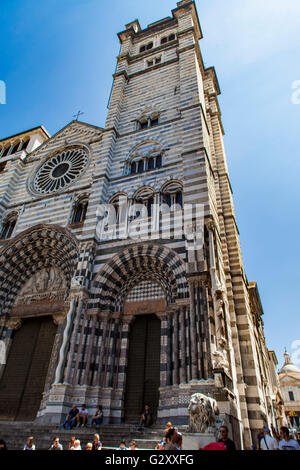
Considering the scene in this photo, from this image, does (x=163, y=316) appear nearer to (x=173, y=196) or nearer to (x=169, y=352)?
(x=169, y=352)

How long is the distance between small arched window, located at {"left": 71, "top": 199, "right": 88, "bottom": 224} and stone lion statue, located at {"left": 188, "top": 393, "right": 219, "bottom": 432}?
1045cm

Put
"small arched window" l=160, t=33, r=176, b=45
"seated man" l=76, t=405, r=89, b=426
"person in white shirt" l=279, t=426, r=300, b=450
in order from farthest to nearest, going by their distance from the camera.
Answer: "small arched window" l=160, t=33, r=176, b=45
"seated man" l=76, t=405, r=89, b=426
"person in white shirt" l=279, t=426, r=300, b=450

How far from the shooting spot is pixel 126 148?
647 inches

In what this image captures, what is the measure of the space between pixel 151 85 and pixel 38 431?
19.1 metres

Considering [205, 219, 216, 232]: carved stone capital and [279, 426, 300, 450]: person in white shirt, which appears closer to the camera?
[279, 426, 300, 450]: person in white shirt

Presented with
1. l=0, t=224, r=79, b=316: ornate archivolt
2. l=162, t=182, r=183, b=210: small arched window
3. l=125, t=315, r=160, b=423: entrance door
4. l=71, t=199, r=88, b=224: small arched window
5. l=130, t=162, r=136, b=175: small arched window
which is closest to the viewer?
l=125, t=315, r=160, b=423: entrance door

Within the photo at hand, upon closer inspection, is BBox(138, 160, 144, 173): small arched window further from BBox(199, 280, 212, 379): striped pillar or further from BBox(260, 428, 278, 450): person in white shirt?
BBox(260, 428, 278, 450): person in white shirt

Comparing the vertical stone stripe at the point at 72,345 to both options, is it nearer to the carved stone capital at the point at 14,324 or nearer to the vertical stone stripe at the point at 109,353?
the vertical stone stripe at the point at 109,353

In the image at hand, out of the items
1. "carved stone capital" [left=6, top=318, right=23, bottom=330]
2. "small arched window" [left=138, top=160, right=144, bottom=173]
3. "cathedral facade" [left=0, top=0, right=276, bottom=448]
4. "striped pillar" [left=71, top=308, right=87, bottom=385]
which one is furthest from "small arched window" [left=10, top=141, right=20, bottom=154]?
"striped pillar" [left=71, top=308, right=87, bottom=385]

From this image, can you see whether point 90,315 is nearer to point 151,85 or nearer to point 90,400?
point 90,400

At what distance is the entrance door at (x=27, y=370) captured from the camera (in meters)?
11.3

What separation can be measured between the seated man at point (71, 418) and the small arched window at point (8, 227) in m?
10.6

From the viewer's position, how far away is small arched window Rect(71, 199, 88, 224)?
48.4 feet

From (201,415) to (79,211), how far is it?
37.9ft
